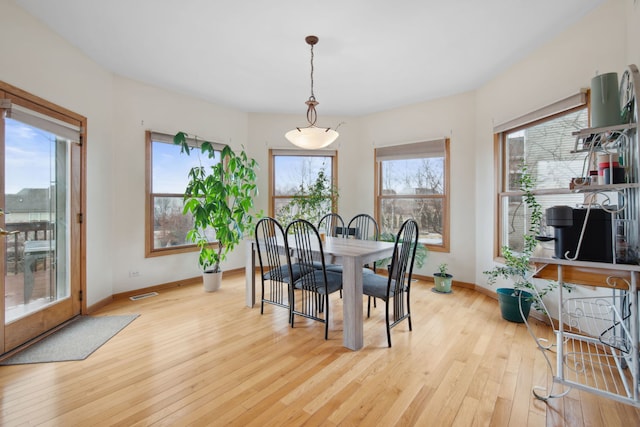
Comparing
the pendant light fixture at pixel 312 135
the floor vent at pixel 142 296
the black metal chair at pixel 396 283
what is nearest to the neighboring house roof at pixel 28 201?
the floor vent at pixel 142 296

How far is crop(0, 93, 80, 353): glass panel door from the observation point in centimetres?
232

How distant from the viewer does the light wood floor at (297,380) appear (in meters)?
1.62

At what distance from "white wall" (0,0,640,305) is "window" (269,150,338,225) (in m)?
0.17

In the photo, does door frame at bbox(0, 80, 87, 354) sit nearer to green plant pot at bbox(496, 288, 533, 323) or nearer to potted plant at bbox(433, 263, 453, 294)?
potted plant at bbox(433, 263, 453, 294)

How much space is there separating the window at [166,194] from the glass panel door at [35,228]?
38.2 inches

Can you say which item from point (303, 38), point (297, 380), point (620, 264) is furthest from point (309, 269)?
point (303, 38)

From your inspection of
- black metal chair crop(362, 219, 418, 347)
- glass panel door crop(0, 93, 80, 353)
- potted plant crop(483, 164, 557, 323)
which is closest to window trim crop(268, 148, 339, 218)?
black metal chair crop(362, 219, 418, 347)

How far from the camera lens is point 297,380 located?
1.95m

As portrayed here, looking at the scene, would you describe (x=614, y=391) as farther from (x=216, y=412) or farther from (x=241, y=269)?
(x=241, y=269)

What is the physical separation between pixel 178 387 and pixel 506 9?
3.62m

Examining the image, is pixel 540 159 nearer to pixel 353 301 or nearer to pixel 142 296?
pixel 353 301

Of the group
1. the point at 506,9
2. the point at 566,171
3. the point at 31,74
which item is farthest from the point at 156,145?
the point at 566,171

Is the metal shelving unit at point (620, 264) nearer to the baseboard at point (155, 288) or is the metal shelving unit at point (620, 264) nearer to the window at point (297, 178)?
the window at point (297, 178)

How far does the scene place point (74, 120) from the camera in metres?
2.94
